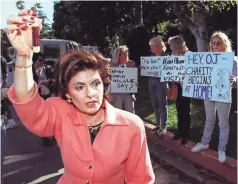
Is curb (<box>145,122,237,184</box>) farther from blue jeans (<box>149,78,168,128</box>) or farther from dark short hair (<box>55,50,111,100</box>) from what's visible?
dark short hair (<box>55,50,111,100</box>)

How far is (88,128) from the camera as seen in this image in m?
1.95

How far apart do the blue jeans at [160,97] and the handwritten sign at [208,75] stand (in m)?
0.80

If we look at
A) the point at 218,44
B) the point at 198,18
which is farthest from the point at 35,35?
the point at 198,18

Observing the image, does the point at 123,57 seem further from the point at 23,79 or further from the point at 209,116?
the point at 23,79

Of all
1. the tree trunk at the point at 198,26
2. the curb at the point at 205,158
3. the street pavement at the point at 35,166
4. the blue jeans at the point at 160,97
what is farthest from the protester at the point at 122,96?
the tree trunk at the point at 198,26

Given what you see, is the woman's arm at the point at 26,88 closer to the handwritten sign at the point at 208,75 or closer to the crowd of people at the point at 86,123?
the crowd of people at the point at 86,123

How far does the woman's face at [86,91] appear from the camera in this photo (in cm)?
192

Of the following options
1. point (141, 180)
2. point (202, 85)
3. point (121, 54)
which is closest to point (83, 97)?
point (141, 180)

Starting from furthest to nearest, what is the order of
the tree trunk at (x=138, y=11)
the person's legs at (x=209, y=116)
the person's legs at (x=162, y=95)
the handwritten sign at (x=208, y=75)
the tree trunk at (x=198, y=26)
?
1. the tree trunk at (x=138, y=11)
2. the tree trunk at (x=198, y=26)
3. the person's legs at (x=162, y=95)
4. the person's legs at (x=209, y=116)
5. the handwritten sign at (x=208, y=75)

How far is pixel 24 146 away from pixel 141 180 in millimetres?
5197

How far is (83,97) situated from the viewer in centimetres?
192

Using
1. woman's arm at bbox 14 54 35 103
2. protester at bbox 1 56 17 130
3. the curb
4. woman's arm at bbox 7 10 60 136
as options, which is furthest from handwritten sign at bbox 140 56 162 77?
woman's arm at bbox 14 54 35 103

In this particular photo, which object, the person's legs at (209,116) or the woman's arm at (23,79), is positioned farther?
the person's legs at (209,116)

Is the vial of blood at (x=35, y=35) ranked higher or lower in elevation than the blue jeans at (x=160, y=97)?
higher
